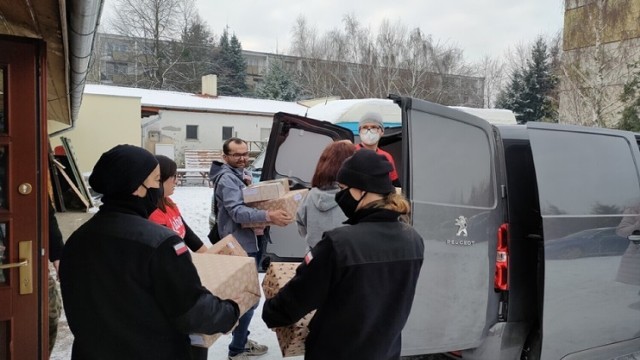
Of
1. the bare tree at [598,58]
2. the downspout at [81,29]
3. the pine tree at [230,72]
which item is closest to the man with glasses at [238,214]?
the downspout at [81,29]

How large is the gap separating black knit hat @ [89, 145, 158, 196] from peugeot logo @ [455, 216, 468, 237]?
1883 mm

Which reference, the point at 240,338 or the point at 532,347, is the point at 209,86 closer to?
the point at 240,338

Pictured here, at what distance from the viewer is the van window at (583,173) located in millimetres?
3072

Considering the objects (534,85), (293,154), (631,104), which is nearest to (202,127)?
(534,85)

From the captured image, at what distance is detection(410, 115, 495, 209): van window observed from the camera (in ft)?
9.41

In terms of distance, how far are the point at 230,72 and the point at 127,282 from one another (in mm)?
43705

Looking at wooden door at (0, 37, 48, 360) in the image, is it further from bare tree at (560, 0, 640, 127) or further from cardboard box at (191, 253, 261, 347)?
bare tree at (560, 0, 640, 127)

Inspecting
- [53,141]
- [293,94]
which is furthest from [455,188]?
[293,94]

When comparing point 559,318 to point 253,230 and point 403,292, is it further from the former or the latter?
point 253,230

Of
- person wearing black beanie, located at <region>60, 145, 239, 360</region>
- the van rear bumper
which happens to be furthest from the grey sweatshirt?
person wearing black beanie, located at <region>60, 145, 239, 360</region>

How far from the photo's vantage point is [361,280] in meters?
1.89

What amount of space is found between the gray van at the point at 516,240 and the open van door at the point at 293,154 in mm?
1952

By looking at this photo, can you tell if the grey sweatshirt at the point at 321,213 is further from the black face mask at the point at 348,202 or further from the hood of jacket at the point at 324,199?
the black face mask at the point at 348,202

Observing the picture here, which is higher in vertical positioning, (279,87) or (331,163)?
(279,87)
